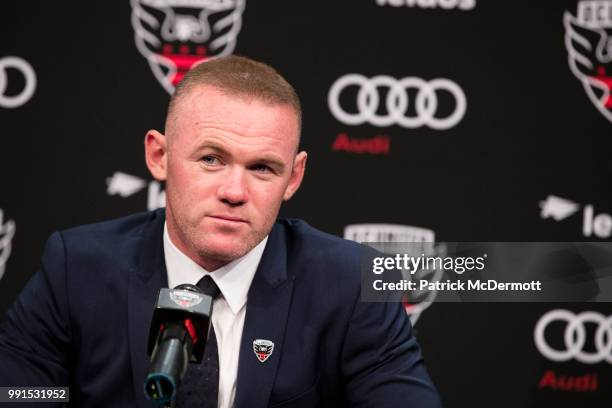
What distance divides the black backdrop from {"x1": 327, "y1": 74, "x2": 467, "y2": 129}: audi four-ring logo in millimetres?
14

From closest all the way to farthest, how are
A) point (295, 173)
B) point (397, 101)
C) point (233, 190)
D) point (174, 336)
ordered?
point (174, 336) < point (233, 190) < point (295, 173) < point (397, 101)

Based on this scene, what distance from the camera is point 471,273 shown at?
9.72ft

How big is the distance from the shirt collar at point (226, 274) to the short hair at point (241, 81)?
0.39m

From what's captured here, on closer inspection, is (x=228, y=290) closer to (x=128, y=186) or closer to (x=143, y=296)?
(x=143, y=296)

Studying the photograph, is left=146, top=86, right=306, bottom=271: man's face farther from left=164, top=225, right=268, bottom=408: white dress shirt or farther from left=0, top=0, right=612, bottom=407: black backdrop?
left=0, top=0, right=612, bottom=407: black backdrop

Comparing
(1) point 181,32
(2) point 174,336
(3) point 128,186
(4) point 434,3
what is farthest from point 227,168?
(4) point 434,3

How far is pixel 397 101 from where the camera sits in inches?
134

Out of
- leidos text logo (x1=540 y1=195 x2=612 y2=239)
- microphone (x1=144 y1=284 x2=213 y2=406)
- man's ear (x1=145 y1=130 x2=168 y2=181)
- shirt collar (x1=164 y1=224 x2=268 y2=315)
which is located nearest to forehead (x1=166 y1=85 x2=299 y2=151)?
man's ear (x1=145 y1=130 x2=168 y2=181)

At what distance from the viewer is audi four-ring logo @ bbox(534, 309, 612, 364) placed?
3.47 m

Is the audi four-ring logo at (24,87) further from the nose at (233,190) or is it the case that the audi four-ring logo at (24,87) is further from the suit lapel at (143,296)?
the nose at (233,190)

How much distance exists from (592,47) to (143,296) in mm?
2347

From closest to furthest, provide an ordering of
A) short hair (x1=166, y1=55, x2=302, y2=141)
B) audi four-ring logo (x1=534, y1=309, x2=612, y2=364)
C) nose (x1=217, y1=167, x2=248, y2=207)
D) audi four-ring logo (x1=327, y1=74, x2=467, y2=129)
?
nose (x1=217, y1=167, x2=248, y2=207), short hair (x1=166, y1=55, x2=302, y2=141), audi four-ring logo (x1=327, y1=74, x2=467, y2=129), audi four-ring logo (x1=534, y1=309, x2=612, y2=364)

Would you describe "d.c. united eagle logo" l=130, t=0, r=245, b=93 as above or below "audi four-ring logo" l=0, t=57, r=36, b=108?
above

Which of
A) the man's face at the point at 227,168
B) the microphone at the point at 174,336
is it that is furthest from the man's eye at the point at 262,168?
the microphone at the point at 174,336
